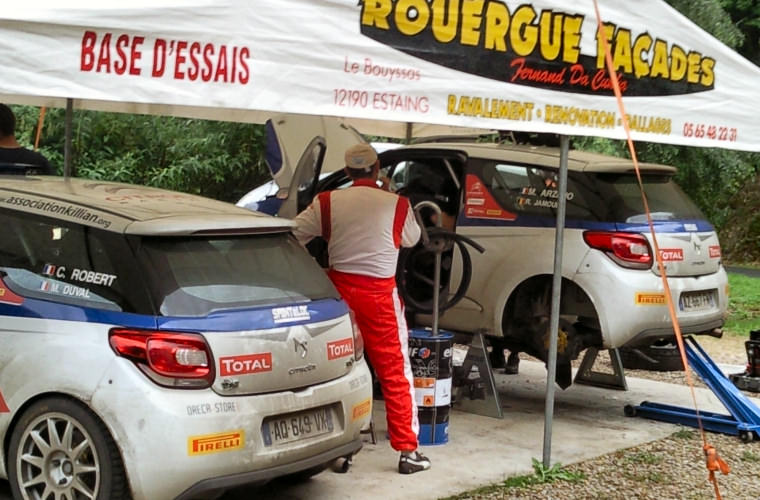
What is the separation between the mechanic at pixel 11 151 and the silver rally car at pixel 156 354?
1.89 meters

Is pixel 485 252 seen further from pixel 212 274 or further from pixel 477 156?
pixel 212 274

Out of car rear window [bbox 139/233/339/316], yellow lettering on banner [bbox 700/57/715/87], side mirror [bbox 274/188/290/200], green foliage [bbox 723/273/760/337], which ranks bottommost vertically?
green foliage [bbox 723/273/760/337]

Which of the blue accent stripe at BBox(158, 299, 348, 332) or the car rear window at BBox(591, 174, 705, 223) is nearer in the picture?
the blue accent stripe at BBox(158, 299, 348, 332)

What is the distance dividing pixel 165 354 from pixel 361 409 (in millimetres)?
1242

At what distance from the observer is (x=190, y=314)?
4.77 metres

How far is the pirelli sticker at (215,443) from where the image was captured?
4.59 m

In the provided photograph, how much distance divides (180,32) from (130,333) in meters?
1.33

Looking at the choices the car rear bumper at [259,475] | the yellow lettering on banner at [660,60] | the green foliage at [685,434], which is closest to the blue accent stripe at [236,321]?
the car rear bumper at [259,475]

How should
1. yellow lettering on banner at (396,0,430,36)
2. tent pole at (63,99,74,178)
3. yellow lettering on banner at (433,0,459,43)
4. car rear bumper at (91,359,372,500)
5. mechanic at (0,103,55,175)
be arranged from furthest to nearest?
1. tent pole at (63,99,74,178)
2. mechanic at (0,103,55,175)
3. yellow lettering on banner at (433,0,459,43)
4. yellow lettering on banner at (396,0,430,36)
5. car rear bumper at (91,359,372,500)

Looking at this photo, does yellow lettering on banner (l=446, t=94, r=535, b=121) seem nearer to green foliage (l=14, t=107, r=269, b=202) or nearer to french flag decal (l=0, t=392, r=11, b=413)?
french flag decal (l=0, t=392, r=11, b=413)

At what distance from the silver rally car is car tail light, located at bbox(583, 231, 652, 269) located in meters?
2.90

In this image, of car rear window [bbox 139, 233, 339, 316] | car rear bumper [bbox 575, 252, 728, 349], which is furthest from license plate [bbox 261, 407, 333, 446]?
car rear bumper [bbox 575, 252, 728, 349]

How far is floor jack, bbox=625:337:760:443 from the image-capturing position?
785 cm

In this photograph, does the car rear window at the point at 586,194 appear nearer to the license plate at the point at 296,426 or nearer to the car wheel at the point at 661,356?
the car wheel at the point at 661,356
